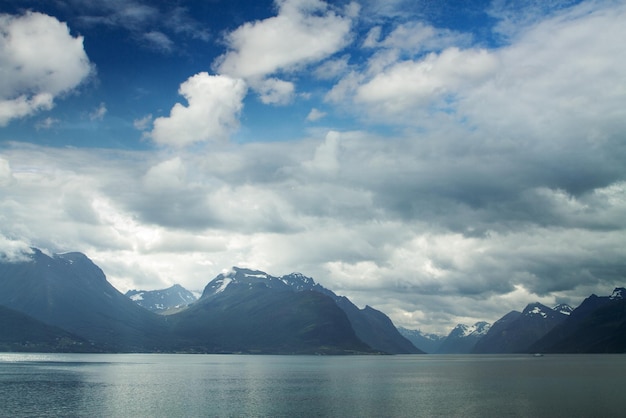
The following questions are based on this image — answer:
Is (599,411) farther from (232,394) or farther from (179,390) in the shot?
(179,390)

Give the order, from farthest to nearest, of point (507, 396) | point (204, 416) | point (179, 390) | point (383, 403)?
1. point (179, 390)
2. point (507, 396)
3. point (383, 403)
4. point (204, 416)

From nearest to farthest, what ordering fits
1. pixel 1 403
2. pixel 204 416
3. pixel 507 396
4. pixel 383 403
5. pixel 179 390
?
pixel 204 416 < pixel 1 403 < pixel 383 403 < pixel 507 396 < pixel 179 390

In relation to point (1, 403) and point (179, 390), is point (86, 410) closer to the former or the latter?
point (1, 403)

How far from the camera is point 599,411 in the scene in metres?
126

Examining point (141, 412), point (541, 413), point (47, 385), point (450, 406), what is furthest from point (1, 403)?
point (541, 413)

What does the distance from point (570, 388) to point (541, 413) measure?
70620 mm

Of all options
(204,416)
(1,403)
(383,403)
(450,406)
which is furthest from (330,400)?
(1,403)

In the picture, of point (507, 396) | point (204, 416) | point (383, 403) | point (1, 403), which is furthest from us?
point (507, 396)

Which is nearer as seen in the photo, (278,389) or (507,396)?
(507,396)

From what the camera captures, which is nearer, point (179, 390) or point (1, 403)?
point (1, 403)

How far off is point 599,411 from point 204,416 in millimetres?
93898

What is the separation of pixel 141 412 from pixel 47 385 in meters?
79.5

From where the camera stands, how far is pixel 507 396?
165000 millimetres

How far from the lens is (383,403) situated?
486 feet
